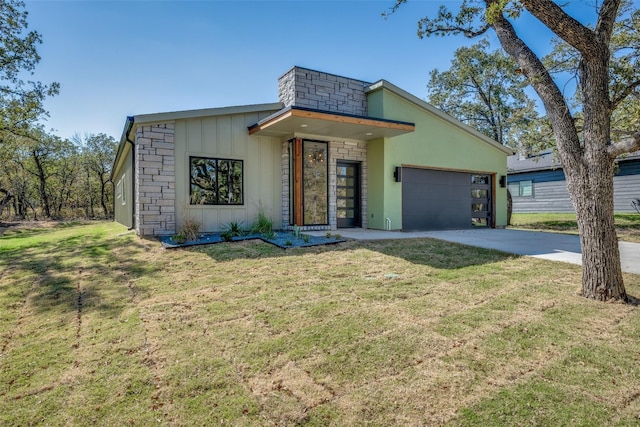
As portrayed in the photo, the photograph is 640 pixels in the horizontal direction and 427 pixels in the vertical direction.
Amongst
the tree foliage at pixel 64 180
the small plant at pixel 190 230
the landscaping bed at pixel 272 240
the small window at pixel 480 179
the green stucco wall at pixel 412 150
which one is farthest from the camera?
the tree foliage at pixel 64 180

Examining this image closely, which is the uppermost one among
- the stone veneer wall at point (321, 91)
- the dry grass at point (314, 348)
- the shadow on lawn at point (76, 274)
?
the stone veneer wall at point (321, 91)

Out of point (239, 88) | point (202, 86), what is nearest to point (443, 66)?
point (239, 88)

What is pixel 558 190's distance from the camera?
60.4ft

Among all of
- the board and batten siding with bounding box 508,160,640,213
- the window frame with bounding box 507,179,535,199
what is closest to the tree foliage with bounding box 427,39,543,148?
the board and batten siding with bounding box 508,160,640,213

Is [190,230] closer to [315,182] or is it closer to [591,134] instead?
[315,182]

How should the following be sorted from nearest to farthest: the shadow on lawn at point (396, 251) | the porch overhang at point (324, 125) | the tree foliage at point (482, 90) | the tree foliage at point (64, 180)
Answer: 1. the shadow on lawn at point (396, 251)
2. the porch overhang at point (324, 125)
3. the tree foliage at point (482, 90)
4. the tree foliage at point (64, 180)

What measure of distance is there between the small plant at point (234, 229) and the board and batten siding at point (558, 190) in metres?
16.5

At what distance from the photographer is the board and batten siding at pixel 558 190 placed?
52.2 ft

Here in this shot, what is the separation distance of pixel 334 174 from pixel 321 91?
236 cm

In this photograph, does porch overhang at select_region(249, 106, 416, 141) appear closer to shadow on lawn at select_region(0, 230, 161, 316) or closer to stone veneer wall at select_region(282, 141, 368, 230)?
stone veneer wall at select_region(282, 141, 368, 230)

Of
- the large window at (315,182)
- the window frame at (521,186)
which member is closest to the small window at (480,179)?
the large window at (315,182)

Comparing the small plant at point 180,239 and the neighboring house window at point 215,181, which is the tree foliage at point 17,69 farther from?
the small plant at point 180,239

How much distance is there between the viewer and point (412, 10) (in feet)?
21.2

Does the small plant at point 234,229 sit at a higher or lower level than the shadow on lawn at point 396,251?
higher
